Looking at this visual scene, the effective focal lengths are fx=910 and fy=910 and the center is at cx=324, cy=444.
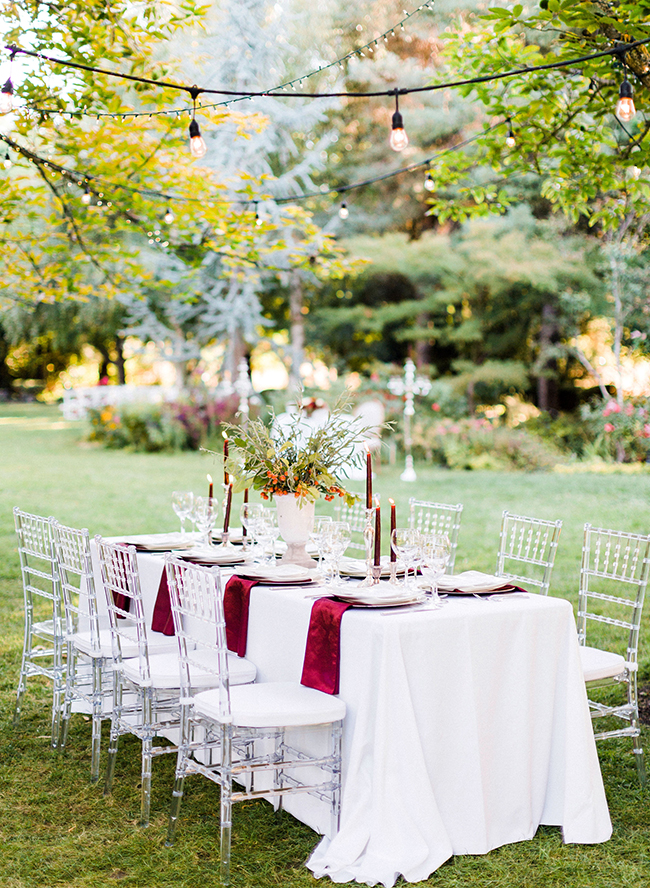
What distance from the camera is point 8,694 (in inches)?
205

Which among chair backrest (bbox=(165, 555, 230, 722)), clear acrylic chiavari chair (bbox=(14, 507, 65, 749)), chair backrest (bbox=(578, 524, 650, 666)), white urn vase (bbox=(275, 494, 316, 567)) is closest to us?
chair backrest (bbox=(165, 555, 230, 722))

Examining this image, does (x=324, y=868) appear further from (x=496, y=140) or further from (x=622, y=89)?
(x=496, y=140)

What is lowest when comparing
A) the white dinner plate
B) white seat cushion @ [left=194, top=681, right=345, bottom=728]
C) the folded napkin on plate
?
white seat cushion @ [left=194, top=681, right=345, bottom=728]

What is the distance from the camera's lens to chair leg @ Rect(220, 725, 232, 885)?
10.1 ft

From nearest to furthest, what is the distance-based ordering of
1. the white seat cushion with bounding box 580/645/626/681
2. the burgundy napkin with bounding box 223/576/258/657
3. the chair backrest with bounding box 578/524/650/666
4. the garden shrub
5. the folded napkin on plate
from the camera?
the folded napkin on plate < the white seat cushion with bounding box 580/645/626/681 < the burgundy napkin with bounding box 223/576/258/657 < the chair backrest with bounding box 578/524/650/666 < the garden shrub

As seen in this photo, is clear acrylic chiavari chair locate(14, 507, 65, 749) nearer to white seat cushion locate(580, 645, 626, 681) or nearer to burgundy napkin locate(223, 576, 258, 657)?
burgundy napkin locate(223, 576, 258, 657)

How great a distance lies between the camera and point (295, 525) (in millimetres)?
4090

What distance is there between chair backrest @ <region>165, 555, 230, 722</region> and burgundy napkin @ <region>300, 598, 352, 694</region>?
0.33 metres

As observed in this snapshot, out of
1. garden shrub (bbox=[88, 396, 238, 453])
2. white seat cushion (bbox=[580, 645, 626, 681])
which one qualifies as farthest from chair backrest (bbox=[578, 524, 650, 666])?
garden shrub (bbox=[88, 396, 238, 453])

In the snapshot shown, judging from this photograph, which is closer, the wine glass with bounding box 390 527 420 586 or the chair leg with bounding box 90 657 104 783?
the wine glass with bounding box 390 527 420 586

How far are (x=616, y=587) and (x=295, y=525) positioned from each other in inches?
185

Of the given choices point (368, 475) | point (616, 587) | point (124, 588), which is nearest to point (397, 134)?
point (368, 475)

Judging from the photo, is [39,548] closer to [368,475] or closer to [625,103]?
[368,475]

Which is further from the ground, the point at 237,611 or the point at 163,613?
the point at 237,611
